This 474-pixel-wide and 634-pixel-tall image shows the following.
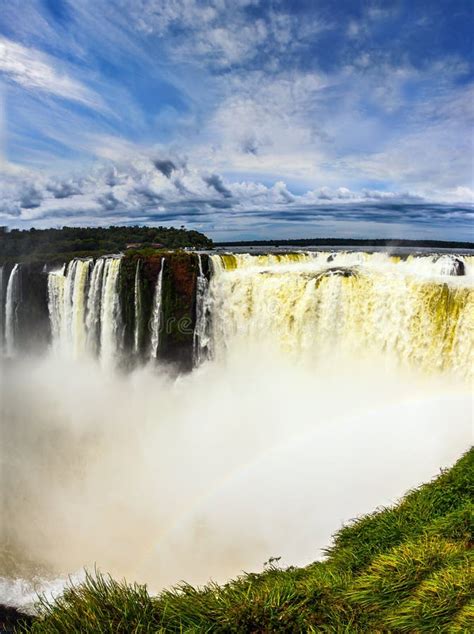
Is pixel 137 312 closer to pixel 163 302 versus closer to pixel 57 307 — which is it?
pixel 163 302

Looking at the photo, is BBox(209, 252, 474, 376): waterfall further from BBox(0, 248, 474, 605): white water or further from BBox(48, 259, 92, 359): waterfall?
BBox(48, 259, 92, 359): waterfall

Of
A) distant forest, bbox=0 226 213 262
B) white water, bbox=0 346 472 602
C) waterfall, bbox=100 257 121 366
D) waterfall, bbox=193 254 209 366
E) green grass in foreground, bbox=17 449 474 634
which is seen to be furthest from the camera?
distant forest, bbox=0 226 213 262

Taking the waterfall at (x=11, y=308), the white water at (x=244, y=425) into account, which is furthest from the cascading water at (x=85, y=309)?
the waterfall at (x=11, y=308)

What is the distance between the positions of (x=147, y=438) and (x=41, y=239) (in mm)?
29193

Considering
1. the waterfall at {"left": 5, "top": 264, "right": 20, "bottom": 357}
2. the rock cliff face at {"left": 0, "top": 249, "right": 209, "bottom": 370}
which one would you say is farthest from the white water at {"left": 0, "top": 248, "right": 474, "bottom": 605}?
the waterfall at {"left": 5, "top": 264, "right": 20, "bottom": 357}

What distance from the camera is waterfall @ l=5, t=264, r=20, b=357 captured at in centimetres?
2239

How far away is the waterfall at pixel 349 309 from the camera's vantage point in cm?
1320

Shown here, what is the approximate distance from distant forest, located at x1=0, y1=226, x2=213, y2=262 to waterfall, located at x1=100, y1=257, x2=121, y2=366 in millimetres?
10893

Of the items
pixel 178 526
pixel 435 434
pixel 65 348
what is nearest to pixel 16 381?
pixel 65 348

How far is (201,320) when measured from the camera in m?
18.2

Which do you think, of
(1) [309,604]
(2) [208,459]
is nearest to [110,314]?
(2) [208,459]

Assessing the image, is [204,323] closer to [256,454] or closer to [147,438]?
[147,438]

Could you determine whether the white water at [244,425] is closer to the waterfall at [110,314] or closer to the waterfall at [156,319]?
the waterfall at [110,314]

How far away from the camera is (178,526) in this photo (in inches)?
428
